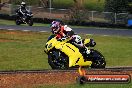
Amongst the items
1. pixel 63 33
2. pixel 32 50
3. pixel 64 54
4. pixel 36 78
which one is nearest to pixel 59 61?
pixel 64 54

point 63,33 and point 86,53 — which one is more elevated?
point 63,33

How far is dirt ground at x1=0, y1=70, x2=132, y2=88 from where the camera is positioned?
10258 millimetres

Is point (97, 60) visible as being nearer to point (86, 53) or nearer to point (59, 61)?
point (86, 53)

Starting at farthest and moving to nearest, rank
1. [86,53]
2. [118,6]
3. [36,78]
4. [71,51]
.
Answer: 1. [118,6]
2. [86,53]
3. [71,51]
4. [36,78]

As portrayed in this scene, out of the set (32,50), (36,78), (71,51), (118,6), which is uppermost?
(71,51)

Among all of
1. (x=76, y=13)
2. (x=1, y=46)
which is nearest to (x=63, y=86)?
(x=1, y=46)

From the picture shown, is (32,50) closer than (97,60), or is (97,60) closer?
(97,60)

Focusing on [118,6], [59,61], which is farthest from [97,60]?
[118,6]

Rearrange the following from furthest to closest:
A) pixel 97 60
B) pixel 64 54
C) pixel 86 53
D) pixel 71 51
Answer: pixel 97 60 → pixel 86 53 → pixel 64 54 → pixel 71 51

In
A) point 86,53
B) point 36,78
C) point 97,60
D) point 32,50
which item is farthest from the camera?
point 32,50

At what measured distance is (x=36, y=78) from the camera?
35.9ft

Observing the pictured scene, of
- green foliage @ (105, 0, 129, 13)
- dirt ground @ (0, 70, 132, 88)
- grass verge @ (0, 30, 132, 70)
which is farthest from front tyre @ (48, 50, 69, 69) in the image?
green foliage @ (105, 0, 129, 13)

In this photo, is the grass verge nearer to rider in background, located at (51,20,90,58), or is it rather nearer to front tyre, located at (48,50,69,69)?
→ front tyre, located at (48,50,69,69)

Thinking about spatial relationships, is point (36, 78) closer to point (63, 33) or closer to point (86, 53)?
point (63, 33)
